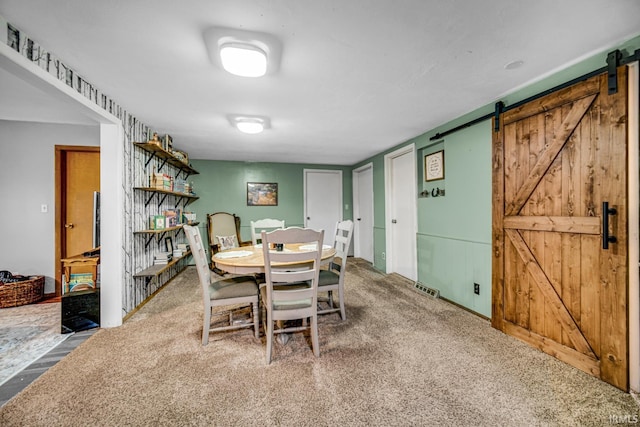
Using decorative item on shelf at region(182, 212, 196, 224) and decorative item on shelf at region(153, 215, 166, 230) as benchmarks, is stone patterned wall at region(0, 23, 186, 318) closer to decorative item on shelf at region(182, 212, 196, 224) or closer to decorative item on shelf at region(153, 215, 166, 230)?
decorative item on shelf at region(153, 215, 166, 230)

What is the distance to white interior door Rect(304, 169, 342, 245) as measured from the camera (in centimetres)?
570

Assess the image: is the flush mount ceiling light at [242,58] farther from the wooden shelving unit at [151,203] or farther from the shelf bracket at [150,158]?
the shelf bracket at [150,158]

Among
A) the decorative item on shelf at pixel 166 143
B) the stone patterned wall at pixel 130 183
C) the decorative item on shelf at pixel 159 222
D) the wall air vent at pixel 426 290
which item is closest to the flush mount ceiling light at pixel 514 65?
the wall air vent at pixel 426 290

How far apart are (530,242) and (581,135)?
34.3 inches

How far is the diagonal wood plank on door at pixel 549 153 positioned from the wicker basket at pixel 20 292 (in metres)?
5.37

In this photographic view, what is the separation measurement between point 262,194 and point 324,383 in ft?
14.1

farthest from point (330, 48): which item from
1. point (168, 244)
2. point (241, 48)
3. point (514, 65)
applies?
point (168, 244)

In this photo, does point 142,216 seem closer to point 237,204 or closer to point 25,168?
point 25,168

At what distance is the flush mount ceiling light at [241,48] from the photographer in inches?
58.2

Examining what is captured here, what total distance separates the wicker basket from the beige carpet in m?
1.65

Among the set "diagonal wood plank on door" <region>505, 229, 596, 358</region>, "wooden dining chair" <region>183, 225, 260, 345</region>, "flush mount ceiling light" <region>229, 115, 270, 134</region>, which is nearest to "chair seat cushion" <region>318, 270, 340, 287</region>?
"wooden dining chair" <region>183, 225, 260, 345</region>

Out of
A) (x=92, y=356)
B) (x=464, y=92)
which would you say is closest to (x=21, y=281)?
(x=92, y=356)

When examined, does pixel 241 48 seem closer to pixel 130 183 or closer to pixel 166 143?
pixel 130 183

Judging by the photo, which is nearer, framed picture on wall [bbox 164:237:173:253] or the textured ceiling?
the textured ceiling
